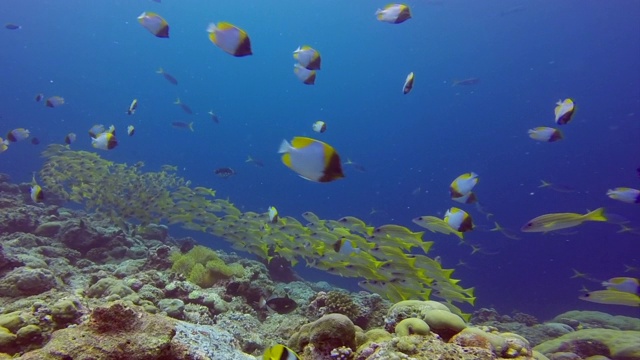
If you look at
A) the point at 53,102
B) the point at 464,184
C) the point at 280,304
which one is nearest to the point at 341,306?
the point at 280,304

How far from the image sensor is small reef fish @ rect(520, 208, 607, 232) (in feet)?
20.1

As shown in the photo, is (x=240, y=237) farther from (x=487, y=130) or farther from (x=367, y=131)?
(x=367, y=131)

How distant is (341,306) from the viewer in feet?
20.9

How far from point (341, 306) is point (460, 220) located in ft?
7.89

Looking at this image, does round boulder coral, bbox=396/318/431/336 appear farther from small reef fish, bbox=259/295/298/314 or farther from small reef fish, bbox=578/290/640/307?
small reef fish, bbox=578/290/640/307

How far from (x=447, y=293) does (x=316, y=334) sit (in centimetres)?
524

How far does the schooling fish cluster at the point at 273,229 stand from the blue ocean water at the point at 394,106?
62.9 ft

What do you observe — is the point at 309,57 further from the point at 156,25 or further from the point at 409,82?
the point at 156,25

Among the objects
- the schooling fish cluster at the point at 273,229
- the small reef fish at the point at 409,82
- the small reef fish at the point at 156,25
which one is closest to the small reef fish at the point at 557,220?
the schooling fish cluster at the point at 273,229

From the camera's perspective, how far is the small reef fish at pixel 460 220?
19.9 feet

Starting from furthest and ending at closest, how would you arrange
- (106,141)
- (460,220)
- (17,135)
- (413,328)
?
1. (17,135)
2. (106,141)
3. (460,220)
4. (413,328)

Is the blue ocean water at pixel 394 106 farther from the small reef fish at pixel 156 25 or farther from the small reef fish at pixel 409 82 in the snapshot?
the small reef fish at pixel 156 25

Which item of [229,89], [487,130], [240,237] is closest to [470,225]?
[240,237]

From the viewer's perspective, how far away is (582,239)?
5322 centimetres
